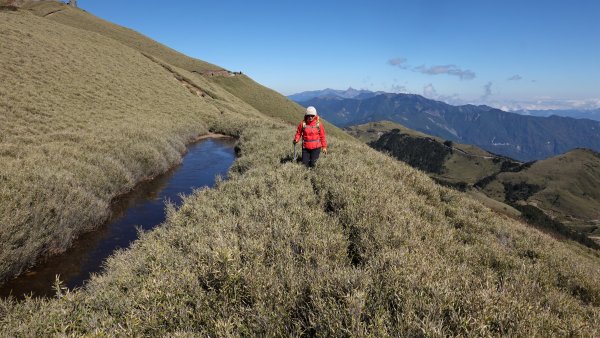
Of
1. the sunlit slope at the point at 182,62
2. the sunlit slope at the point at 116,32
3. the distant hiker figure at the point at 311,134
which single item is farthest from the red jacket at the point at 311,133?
the sunlit slope at the point at 116,32

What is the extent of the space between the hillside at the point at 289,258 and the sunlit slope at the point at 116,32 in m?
77.1

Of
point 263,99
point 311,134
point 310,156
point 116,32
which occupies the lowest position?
point 310,156

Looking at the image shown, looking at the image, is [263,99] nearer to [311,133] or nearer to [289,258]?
[311,133]

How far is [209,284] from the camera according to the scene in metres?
5.24

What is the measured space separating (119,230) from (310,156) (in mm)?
8159

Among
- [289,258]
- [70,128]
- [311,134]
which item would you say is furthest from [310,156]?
[70,128]

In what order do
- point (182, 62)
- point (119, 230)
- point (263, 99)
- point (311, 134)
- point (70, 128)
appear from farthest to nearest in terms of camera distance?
point (182, 62) < point (263, 99) < point (70, 128) < point (311, 134) < point (119, 230)

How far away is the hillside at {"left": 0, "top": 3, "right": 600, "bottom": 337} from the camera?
423cm

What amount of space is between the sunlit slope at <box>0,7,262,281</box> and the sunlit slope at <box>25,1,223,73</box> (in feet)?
103

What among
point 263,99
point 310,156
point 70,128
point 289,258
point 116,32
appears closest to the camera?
point 289,258

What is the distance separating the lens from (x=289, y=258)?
18.7ft

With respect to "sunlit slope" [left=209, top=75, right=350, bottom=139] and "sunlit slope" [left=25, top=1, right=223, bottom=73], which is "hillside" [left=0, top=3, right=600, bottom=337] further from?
"sunlit slope" [left=25, top=1, right=223, bottom=73]

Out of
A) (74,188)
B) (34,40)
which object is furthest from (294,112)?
(74,188)

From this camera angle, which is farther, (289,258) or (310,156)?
(310,156)
